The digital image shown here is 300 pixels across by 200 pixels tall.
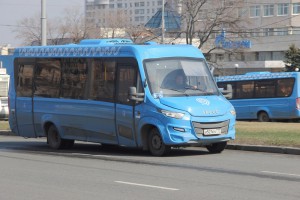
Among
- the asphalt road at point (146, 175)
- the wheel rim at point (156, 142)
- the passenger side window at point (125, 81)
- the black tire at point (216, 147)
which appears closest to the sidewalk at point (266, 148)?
the asphalt road at point (146, 175)

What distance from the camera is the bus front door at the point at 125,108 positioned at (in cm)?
1619

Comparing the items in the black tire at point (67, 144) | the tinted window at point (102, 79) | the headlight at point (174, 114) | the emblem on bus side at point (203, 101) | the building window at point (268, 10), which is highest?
the building window at point (268, 10)

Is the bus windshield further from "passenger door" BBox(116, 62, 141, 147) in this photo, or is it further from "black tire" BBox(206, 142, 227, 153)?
"black tire" BBox(206, 142, 227, 153)

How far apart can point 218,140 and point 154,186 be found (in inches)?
197

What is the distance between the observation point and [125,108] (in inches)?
643

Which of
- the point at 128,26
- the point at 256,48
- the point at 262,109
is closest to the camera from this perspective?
the point at 262,109

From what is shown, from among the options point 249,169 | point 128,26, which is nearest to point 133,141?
point 249,169

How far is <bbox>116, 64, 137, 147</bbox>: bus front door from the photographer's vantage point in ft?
53.1

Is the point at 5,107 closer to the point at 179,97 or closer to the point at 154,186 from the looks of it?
the point at 179,97

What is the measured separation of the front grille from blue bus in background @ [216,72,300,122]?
2168 centimetres

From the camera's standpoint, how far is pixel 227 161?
1473 cm

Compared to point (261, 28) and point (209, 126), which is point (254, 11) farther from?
point (209, 126)

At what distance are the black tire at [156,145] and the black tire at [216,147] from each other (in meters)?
1.60

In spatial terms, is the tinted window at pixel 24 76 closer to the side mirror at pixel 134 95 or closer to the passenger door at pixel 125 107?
the passenger door at pixel 125 107
